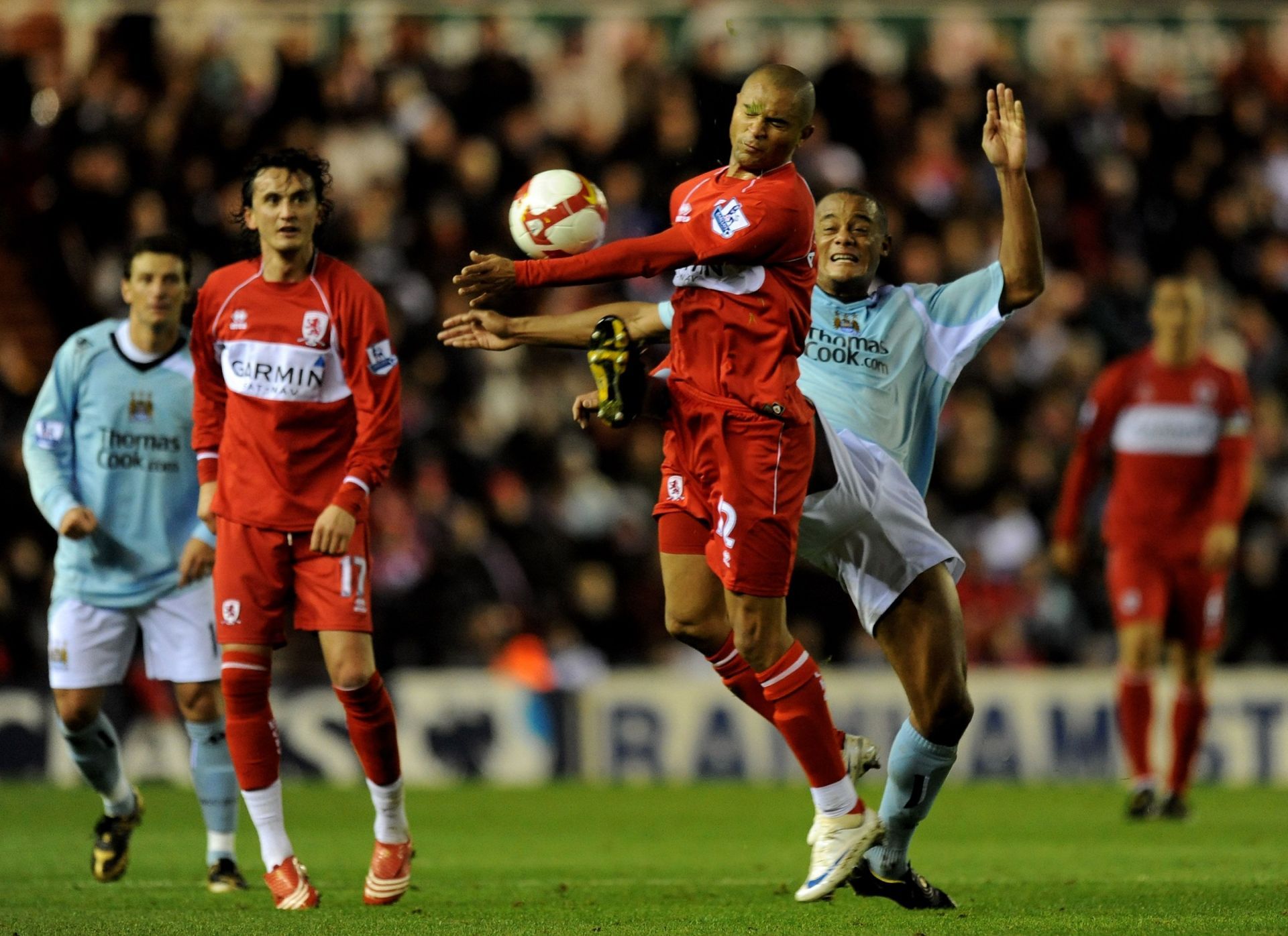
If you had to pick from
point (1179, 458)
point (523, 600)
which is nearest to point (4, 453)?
point (523, 600)

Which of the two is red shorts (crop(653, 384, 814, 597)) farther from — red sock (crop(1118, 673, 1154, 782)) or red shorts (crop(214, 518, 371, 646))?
red sock (crop(1118, 673, 1154, 782))

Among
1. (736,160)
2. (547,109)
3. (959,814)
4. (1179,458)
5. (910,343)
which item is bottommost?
(959,814)

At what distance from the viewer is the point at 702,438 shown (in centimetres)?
619

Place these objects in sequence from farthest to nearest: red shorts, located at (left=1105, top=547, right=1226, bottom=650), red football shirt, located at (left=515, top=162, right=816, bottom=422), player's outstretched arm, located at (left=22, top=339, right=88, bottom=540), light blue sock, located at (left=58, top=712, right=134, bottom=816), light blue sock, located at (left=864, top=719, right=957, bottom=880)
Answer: red shorts, located at (left=1105, top=547, right=1226, bottom=650), light blue sock, located at (left=58, top=712, right=134, bottom=816), player's outstretched arm, located at (left=22, top=339, right=88, bottom=540), light blue sock, located at (left=864, top=719, right=957, bottom=880), red football shirt, located at (left=515, top=162, right=816, bottom=422)

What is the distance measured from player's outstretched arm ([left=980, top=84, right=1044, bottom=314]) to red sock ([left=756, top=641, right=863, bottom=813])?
1398mm

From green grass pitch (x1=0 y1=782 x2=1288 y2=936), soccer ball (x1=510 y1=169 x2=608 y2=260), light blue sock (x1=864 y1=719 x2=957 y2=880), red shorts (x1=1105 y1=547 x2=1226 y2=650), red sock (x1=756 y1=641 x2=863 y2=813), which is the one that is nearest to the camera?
green grass pitch (x1=0 y1=782 x2=1288 y2=936)

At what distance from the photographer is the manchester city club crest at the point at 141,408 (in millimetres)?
7812

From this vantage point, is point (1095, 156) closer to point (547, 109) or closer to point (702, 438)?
point (547, 109)

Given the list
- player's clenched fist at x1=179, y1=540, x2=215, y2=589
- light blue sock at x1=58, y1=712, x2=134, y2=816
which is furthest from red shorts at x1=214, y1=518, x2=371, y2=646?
light blue sock at x1=58, y1=712, x2=134, y2=816

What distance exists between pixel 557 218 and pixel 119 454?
2.45m

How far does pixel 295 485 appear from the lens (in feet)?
21.9

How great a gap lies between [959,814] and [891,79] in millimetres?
8134

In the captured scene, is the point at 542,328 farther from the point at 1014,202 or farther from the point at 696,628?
the point at 1014,202

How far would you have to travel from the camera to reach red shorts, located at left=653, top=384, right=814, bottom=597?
6055 mm
